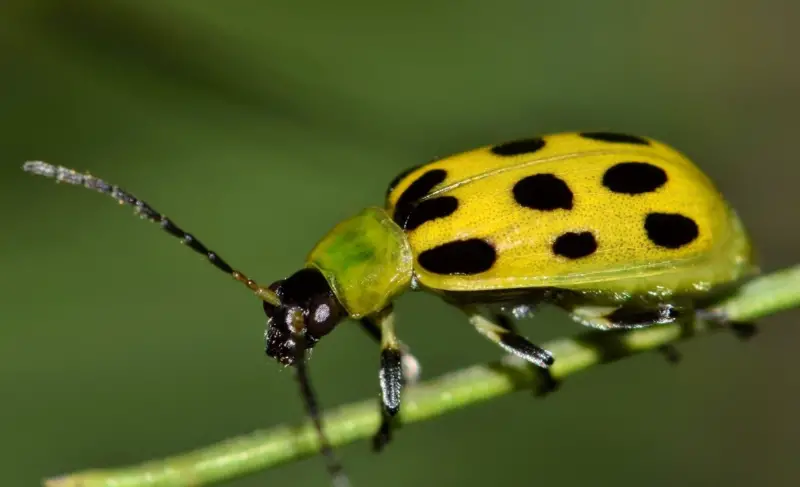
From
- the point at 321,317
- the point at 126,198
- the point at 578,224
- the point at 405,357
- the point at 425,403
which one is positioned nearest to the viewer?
the point at 425,403

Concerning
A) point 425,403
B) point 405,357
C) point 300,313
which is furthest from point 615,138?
point 425,403

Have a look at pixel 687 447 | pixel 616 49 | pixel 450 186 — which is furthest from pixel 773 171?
pixel 450 186

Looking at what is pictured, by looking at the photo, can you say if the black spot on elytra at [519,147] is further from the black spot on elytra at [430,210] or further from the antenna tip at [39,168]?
the antenna tip at [39,168]

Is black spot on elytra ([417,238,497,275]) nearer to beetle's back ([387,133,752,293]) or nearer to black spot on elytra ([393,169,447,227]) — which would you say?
beetle's back ([387,133,752,293])

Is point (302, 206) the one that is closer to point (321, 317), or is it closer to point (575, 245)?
point (321, 317)

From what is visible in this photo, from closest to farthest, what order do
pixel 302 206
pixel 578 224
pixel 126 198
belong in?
pixel 126 198 < pixel 578 224 < pixel 302 206

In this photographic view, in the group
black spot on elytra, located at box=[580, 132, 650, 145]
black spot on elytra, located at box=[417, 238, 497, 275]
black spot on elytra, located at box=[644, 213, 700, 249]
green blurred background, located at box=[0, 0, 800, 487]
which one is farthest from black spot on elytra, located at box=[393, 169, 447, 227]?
green blurred background, located at box=[0, 0, 800, 487]
